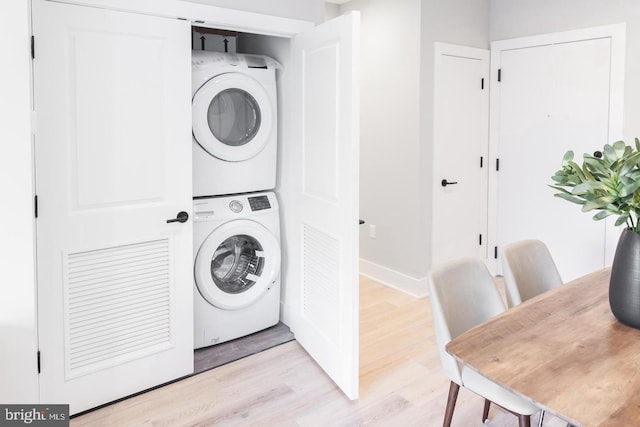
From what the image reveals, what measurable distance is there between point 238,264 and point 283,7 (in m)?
1.62

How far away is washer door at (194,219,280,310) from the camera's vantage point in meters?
2.84

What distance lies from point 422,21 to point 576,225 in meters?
2.05

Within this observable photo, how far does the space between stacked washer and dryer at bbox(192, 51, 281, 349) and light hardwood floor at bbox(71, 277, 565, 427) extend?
34 centimetres

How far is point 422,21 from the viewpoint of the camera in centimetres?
364

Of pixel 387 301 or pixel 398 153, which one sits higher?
pixel 398 153

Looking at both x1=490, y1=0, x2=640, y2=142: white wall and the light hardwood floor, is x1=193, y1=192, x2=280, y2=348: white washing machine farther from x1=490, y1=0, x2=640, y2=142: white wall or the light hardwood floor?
x1=490, y1=0, x2=640, y2=142: white wall

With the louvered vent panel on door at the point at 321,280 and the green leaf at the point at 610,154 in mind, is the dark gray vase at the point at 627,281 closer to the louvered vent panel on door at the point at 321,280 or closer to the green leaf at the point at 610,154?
the green leaf at the point at 610,154

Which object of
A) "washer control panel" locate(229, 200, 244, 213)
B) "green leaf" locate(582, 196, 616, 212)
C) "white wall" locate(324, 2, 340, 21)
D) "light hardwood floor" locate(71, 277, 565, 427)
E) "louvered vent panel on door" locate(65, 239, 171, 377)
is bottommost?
"light hardwood floor" locate(71, 277, 565, 427)

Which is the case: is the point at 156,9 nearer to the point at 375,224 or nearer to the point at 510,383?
the point at 510,383

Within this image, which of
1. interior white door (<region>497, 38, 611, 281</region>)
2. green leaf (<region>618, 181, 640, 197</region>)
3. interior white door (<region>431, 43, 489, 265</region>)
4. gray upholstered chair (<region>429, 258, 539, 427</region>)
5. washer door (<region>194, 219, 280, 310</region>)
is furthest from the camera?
interior white door (<region>431, 43, 489, 265</region>)

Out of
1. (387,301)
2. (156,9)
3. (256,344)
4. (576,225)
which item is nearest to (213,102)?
(156,9)

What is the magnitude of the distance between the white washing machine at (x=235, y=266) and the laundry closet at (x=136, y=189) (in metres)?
0.28

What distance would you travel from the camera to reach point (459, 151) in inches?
160

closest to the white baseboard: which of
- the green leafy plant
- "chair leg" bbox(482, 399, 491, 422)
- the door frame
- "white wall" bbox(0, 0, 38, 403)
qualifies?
the door frame
